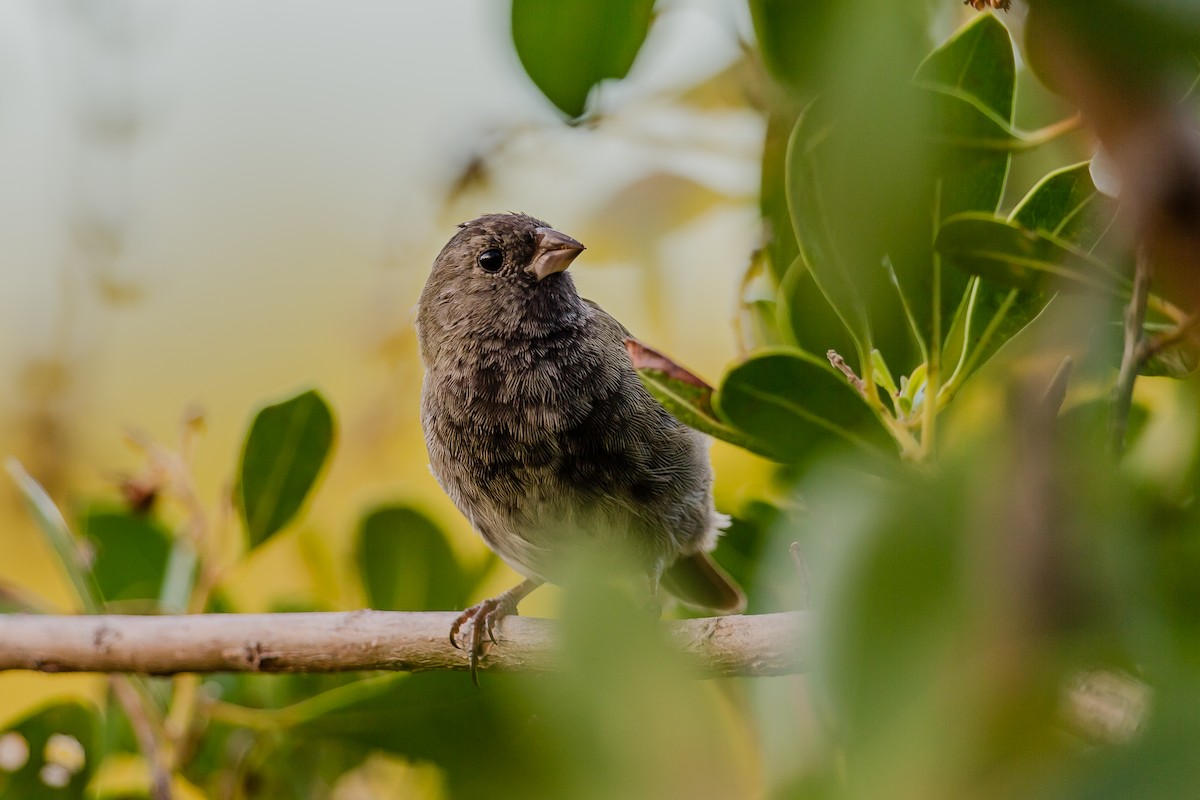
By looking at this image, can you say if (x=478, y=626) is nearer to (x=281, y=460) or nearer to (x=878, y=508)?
(x=281, y=460)

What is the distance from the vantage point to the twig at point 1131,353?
1.52 ft

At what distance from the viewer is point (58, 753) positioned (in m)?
1.42

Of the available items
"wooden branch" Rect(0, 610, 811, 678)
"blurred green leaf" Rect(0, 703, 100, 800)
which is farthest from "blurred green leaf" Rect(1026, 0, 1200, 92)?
"blurred green leaf" Rect(0, 703, 100, 800)

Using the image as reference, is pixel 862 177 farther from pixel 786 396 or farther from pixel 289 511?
pixel 289 511

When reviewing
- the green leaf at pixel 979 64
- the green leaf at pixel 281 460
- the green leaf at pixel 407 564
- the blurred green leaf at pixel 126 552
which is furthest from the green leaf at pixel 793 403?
the blurred green leaf at pixel 126 552

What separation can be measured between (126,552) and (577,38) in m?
1.20

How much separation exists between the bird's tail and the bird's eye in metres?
0.58

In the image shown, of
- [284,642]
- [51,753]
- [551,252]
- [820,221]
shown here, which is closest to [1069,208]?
[820,221]

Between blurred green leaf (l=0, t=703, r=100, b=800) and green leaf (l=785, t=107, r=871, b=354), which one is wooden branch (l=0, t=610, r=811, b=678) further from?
green leaf (l=785, t=107, r=871, b=354)

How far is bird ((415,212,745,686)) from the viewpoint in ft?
4.88

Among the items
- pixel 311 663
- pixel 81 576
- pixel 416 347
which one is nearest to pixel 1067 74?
pixel 311 663

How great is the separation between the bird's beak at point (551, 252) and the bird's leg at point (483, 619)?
0.50 m

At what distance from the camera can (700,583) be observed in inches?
69.1

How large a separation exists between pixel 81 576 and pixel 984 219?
1.17m
